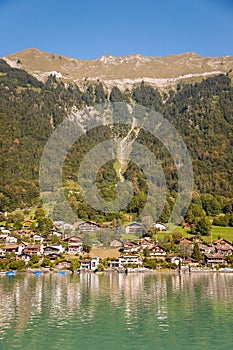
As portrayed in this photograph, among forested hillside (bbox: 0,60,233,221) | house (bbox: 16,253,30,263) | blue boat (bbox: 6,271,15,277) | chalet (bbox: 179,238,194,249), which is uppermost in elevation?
forested hillside (bbox: 0,60,233,221)

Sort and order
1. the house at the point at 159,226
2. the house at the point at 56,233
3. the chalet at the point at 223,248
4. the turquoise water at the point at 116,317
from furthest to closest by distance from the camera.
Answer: the house at the point at 159,226, the house at the point at 56,233, the chalet at the point at 223,248, the turquoise water at the point at 116,317

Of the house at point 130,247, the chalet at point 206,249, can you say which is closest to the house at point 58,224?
the house at point 130,247

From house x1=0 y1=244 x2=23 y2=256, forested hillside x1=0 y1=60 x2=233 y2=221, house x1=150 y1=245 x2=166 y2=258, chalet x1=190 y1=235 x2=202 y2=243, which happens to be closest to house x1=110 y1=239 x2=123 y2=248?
house x1=150 y1=245 x2=166 y2=258

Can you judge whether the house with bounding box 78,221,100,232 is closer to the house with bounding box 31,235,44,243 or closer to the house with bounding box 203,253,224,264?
the house with bounding box 31,235,44,243

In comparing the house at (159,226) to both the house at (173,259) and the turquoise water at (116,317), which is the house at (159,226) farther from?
the turquoise water at (116,317)

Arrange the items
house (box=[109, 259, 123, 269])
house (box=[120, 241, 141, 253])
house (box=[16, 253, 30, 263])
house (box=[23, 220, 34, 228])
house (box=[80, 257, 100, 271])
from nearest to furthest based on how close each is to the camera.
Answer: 1. house (box=[80, 257, 100, 271])
2. house (box=[109, 259, 123, 269])
3. house (box=[16, 253, 30, 263])
4. house (box=[120, 241, 141, 253])
5. house (box=[23, 220, 34, 228])

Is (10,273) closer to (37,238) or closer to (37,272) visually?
(37,272)

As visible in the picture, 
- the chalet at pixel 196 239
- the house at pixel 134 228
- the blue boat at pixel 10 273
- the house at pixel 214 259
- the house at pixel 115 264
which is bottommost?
the blue boat at pixel 10 273

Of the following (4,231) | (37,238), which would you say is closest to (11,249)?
(37,238)
